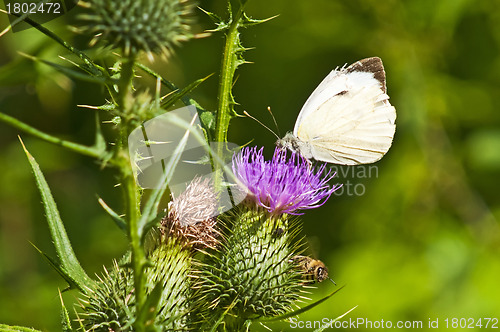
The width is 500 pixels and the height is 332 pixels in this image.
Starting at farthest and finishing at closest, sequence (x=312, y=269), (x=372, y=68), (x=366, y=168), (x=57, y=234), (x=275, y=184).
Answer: (x=366, y=168) → (x=372, y=68) → (x=312, y=269) → (x=275, y=184) → (x=57, y=234)

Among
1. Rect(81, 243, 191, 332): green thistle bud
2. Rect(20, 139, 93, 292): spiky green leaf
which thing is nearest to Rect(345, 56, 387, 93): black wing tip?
Rect(81, 243, 191, 332): green thistle bud

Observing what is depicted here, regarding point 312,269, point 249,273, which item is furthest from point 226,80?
point 312,269

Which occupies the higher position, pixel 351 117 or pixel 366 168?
pixel 351 117

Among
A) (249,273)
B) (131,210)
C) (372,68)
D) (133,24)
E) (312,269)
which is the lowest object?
(312,269)

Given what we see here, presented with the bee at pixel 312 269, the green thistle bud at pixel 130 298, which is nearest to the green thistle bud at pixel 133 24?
the green thistle bud at pixel 130 298

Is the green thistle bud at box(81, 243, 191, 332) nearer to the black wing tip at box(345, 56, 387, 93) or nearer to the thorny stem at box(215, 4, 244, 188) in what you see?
the thorny stem at box(215, 4, 244, 188)

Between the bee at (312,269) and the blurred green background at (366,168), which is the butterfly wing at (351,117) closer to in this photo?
the bee at (312,269)

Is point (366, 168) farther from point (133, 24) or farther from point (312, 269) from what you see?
point (133, 24)
